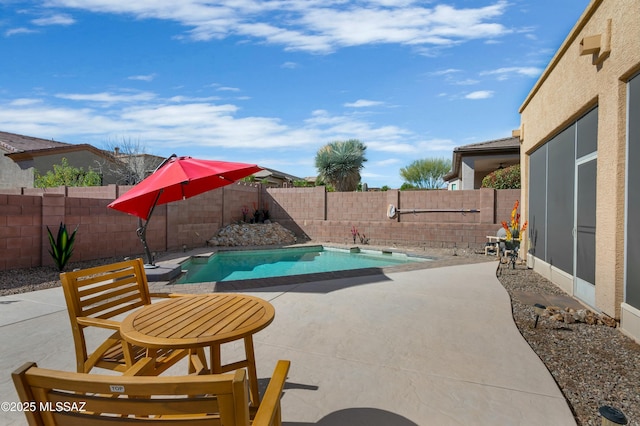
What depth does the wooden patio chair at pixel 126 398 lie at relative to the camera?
94 centimetres

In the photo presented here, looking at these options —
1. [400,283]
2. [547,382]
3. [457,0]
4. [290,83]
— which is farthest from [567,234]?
[290,83]

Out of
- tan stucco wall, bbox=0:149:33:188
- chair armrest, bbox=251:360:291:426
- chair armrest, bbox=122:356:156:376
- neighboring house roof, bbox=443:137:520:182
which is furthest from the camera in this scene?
tan stucco wall, bbox=0:149:33:188

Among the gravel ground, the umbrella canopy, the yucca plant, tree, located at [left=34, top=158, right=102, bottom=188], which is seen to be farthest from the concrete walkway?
tree, located at [left=34, top=158, right=102, bottom=188]

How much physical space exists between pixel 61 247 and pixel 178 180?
5522 millimetres

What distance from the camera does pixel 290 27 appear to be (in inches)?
362

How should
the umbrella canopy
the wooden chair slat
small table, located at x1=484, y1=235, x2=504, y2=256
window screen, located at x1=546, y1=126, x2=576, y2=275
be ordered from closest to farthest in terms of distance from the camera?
the wooden chair slat, the umbrella canopy, window screen, located at x1=546, y1=126, x2=576, y2=275, small table, located at x1=484, y1=235, x2=504, y2=256

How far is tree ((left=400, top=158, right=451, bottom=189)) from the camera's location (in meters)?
42.6

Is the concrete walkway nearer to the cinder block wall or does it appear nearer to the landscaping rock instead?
the cinder block wall

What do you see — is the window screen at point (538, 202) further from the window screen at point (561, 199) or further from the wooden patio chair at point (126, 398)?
the wooden patio chair at point (126, 398)

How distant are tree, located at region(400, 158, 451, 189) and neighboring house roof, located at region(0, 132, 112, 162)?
33838 mm

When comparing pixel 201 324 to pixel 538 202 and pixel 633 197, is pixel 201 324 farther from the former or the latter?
pixel 538 202

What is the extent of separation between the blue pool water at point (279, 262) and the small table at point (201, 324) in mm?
6422

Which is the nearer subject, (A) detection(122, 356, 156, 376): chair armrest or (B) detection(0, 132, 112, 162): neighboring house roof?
(A) detection(122, 356, 156, 376): chair armrest

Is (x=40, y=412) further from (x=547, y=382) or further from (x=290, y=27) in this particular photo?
(x=290, y=27)
